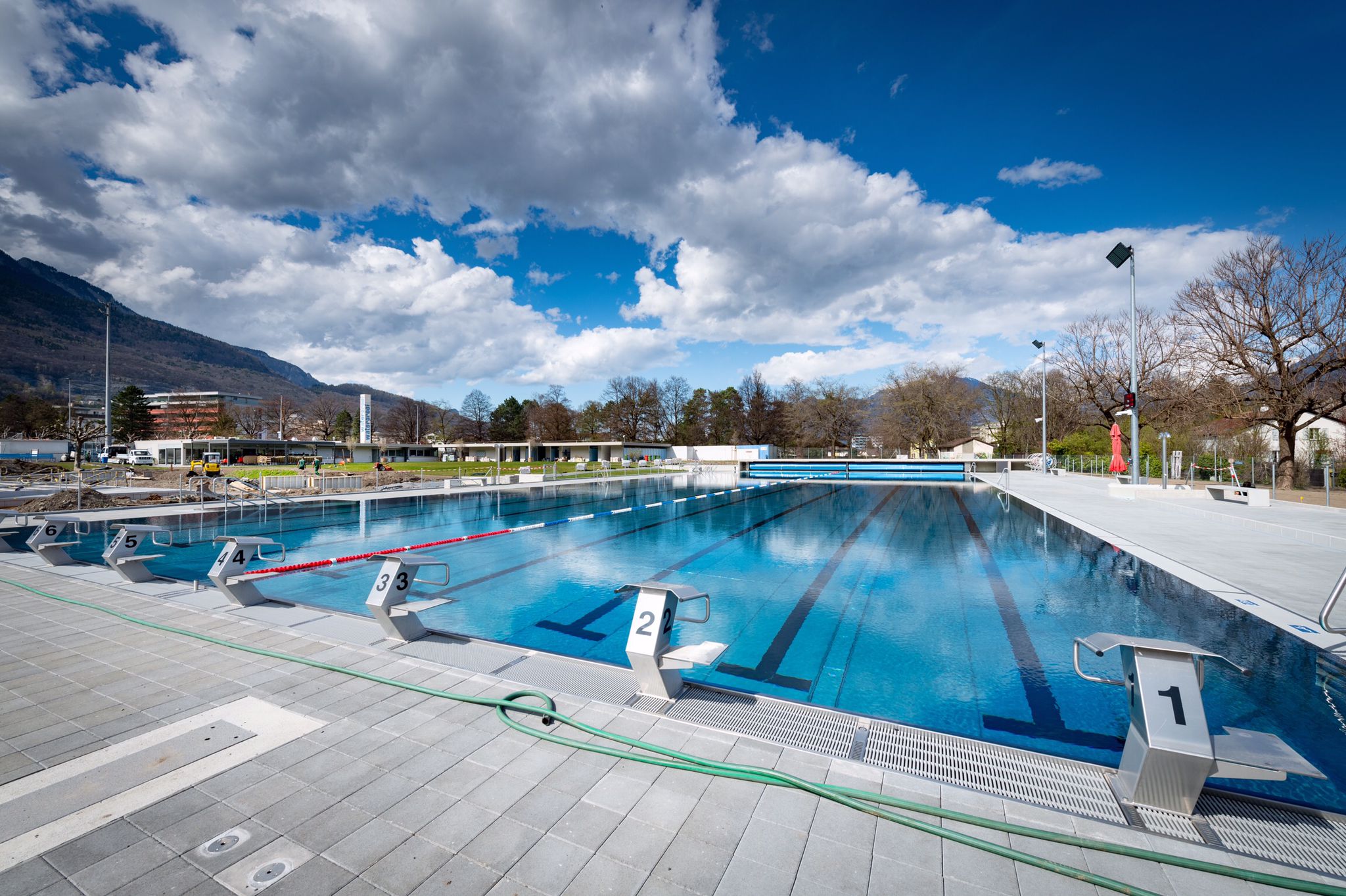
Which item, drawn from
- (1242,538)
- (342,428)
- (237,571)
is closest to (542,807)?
(237,571)

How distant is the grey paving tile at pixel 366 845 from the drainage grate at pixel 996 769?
209cm

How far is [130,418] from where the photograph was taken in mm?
52719

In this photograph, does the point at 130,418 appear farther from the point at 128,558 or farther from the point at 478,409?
the point at 128,558

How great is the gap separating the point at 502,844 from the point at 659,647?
1.37 metres

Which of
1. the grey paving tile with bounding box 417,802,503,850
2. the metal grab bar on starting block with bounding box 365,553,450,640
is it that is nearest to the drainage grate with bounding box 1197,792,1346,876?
the grey paving tile with bounding box 417,802,503,850

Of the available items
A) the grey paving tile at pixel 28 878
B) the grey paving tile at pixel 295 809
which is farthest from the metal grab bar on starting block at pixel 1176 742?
the grey paving tile at pixel 28 878

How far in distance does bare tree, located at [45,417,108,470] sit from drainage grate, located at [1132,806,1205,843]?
37.5 metres

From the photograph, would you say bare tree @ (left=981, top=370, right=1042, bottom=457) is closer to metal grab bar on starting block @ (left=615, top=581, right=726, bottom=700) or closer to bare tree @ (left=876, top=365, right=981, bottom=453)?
bare tree @ (left=876, top=365, right=981, bottom=453)

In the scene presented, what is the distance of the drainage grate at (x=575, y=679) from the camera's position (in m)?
3.33

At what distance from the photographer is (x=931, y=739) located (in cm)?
291

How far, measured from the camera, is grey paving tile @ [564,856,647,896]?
1763 millimetres

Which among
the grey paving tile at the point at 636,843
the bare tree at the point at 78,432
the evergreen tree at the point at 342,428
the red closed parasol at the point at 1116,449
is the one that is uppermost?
the evergreen tree at the point at 342,428

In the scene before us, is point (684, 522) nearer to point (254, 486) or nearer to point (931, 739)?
point (931, 739)

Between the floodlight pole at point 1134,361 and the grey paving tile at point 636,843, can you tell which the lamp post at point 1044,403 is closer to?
the floodlight pole at point 1134,361
